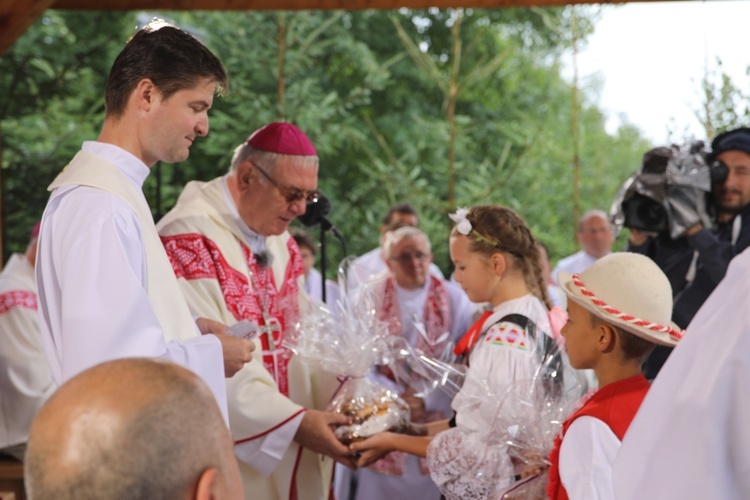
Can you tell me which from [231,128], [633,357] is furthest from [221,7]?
[231,128]

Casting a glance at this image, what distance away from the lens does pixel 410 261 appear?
5.85 metres

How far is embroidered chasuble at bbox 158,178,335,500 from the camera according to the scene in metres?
3.42

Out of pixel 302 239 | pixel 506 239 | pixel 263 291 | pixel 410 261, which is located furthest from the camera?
pixel 302 239

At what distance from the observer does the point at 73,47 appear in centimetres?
1087

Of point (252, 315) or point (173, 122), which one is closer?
point (173, 122)

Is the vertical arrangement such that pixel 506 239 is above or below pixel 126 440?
below

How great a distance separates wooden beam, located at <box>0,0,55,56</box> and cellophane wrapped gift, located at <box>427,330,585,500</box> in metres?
2.56

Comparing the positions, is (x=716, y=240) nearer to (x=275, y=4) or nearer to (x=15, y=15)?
(x=275, y=4)

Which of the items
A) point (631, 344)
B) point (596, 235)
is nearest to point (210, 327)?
point (631, 344)

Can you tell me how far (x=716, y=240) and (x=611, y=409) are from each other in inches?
87.6

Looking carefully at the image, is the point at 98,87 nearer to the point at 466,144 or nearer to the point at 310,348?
the point at 466,144

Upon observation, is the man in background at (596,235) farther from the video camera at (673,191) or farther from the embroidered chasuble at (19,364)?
the embroidered chasuble at (19,364)

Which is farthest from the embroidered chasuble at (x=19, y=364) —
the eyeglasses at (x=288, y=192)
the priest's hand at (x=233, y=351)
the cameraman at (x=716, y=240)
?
the cameraman at (x=716, y=240)

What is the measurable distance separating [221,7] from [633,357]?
3234mm
